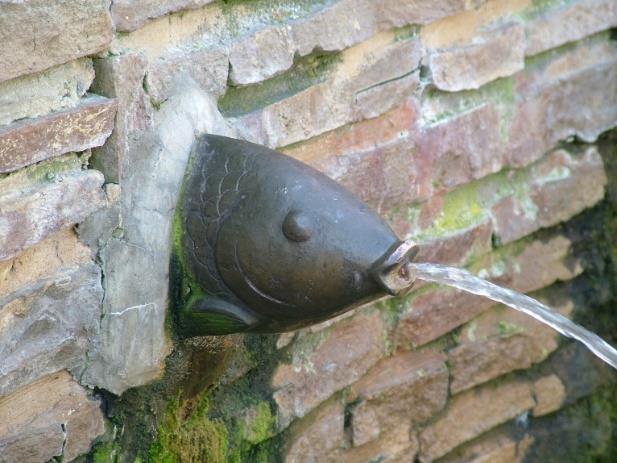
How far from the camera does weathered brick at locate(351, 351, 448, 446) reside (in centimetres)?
266

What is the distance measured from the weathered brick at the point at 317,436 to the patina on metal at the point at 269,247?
50 centimetres

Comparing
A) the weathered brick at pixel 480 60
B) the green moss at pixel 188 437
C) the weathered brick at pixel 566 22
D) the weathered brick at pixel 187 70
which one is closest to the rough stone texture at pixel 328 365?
the green moss at pixel 188 437

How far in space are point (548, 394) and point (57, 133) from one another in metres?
1.73

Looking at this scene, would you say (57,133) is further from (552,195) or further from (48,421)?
(552,195)

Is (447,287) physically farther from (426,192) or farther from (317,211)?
(317,211)

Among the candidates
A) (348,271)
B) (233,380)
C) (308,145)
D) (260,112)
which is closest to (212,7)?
(260,112)

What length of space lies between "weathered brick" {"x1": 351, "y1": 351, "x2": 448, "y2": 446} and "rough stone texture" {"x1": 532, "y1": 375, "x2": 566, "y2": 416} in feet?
1.18

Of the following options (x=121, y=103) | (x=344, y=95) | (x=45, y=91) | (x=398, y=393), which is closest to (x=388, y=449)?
(x=398, y=393)

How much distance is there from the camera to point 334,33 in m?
2.32

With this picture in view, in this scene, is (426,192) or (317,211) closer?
(317,211)

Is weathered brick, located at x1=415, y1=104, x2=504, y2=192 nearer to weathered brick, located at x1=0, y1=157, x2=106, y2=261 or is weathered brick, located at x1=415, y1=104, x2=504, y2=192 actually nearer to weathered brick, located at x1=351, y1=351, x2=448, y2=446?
weathered brick, located at x1=351, y1=351, x2=448, y2=446

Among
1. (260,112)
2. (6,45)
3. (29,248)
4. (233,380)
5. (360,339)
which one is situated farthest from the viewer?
(360,339)

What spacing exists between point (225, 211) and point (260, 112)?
300 millimetres

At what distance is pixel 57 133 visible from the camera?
1.83 m
